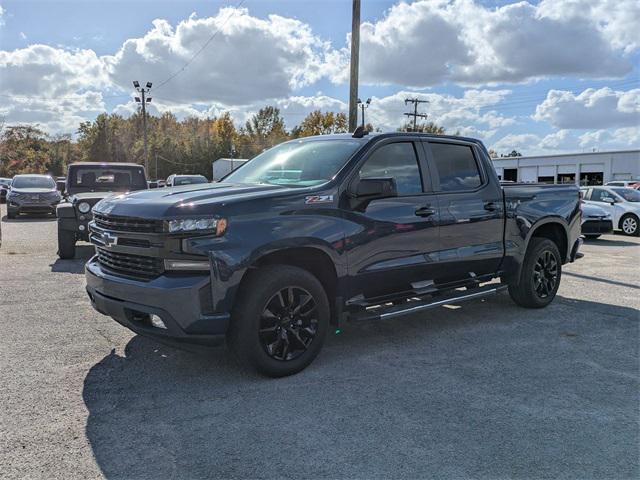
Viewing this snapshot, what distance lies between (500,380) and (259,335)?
1.89 m

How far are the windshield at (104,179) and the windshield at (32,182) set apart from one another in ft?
33.5

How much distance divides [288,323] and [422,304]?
1503 mm

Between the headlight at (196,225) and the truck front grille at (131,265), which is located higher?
the headlight at (196,225)

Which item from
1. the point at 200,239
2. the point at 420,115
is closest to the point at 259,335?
the point at 200,239

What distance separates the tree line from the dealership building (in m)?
20.9

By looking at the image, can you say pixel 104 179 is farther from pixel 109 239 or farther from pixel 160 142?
pixel 160 142

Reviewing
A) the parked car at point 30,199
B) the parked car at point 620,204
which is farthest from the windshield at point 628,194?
the parked car at point 30,199

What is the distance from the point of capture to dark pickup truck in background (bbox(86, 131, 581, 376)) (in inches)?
146

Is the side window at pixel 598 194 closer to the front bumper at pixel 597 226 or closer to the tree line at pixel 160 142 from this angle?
the front bumper at pixel 597 226

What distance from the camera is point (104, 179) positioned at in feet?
37.4

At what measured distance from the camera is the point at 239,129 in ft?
283

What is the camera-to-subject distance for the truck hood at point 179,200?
374cm

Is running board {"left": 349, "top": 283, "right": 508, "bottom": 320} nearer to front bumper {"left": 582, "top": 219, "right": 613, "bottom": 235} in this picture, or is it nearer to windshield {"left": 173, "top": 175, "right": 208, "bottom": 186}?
front bumper {"left": 582, "top": 219, "right": 613, "bottom": 235}

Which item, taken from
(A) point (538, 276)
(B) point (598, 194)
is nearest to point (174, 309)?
(A) point (538, 276)
